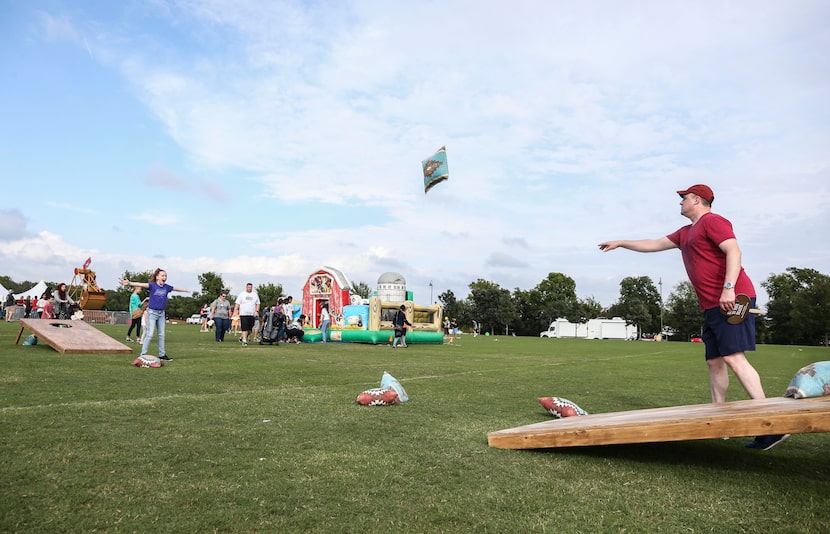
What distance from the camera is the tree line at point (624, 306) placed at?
73.4 meters

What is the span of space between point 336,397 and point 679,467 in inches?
171

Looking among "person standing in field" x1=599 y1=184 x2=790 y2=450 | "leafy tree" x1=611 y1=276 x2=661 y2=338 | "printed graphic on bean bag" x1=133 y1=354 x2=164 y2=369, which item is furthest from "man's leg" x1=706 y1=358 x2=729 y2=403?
"leafy tree" x1=611 y1=276 x2=661 y2=338

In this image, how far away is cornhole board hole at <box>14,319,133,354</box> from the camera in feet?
40.7

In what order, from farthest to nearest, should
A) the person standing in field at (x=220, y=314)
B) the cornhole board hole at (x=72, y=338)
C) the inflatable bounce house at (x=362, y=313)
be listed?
the inflatable bounce house at (x=362, y=313)
the person standing in field at (x=220, y=314)
the cornhole board hole at (x=72, y=338)

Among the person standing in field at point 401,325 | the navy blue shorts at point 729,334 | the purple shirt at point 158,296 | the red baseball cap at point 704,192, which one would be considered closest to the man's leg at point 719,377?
the navy blue shorts at point 729,334

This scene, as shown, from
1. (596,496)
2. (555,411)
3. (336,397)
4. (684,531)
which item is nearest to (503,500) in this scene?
(596,496)

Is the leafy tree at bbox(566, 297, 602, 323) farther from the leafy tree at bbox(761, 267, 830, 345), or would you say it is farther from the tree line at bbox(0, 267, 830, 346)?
the leafy tree at bbox(761, 267, 830, 345)

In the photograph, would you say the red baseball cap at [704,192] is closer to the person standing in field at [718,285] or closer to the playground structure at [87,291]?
the person standing in field at [718,285]

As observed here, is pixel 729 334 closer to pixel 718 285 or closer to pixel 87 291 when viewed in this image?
pixel 718 285

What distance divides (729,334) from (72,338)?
43.9 ft

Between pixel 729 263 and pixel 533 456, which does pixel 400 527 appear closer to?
pixel 533 456

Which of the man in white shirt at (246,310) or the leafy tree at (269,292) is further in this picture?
the leafy tree at (269,292)

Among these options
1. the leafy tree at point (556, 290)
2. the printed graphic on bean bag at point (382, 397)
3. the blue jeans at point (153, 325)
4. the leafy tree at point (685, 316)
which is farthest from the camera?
the leafy tree at point (556, 290)

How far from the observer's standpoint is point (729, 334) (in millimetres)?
4984
